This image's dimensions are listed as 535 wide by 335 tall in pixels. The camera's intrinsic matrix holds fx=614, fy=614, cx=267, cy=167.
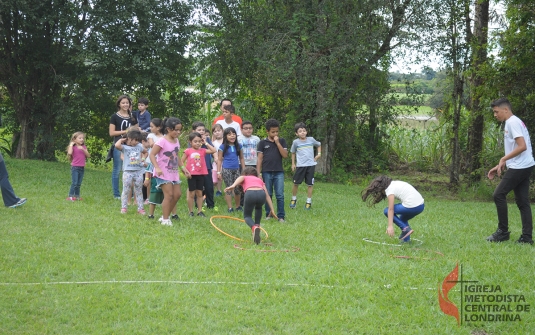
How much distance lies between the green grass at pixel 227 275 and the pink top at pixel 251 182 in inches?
28.7

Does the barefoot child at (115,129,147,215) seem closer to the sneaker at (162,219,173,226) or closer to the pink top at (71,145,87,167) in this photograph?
the sneaker at (162,219,173,226)

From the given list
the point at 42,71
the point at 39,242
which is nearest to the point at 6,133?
the point at 42,71

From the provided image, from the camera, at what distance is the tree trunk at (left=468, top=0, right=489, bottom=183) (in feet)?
53.8

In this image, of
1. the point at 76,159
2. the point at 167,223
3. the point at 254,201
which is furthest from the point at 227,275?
the point at 76,159

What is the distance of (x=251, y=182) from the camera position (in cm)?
882

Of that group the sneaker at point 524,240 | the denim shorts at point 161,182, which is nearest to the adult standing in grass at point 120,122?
the denim shorts at point 161,182

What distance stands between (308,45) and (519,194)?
9139 mm

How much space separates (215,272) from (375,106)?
12921 millimetres

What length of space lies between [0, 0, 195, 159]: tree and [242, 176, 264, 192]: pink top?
27.5 feet

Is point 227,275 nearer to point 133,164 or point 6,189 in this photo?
point 133,164

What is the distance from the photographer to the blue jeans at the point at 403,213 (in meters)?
8.52

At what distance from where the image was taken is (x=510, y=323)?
5.46 m

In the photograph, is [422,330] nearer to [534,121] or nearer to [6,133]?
[534,121]

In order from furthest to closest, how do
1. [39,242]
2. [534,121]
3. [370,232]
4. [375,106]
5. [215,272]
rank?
[375,106]
[534,121]
[370,232]
[39,242]
[215,272]
